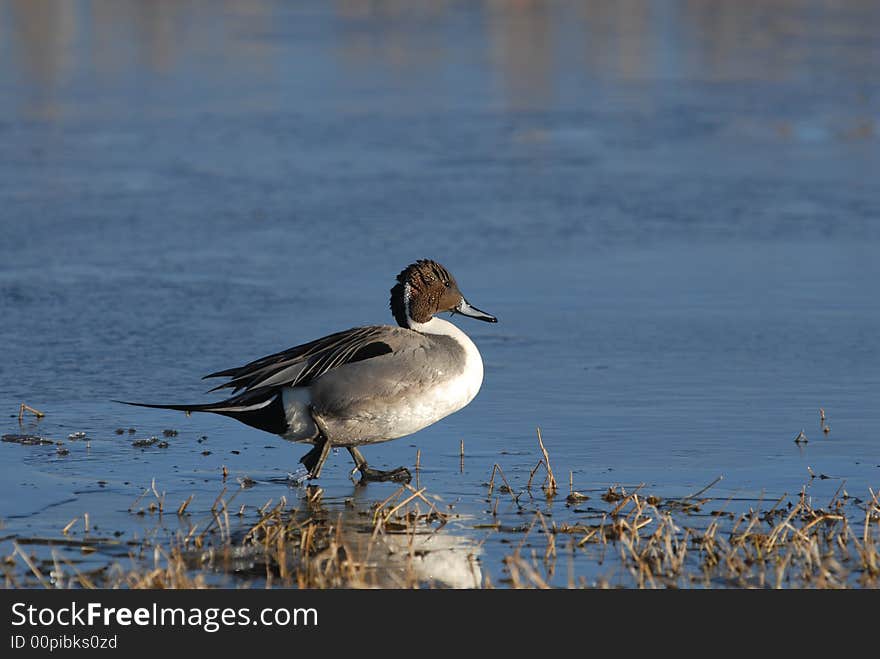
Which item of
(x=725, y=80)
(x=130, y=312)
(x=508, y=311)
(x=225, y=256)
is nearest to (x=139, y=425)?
(x=130, y=312)

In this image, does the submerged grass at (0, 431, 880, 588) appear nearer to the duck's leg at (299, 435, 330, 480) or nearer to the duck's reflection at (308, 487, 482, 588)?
the duck's reflection at (308, 487, 482, 588)

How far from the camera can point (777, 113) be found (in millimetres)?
14711

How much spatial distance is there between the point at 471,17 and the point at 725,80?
23.7ft

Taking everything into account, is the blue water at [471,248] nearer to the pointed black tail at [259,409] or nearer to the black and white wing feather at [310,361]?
the pointed black tail at [259,409]

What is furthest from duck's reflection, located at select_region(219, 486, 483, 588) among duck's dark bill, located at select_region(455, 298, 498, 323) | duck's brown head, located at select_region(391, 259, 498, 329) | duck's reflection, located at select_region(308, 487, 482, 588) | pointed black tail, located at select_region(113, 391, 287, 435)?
duck's dark bill, located at select_region(455, 298, 498, 323)

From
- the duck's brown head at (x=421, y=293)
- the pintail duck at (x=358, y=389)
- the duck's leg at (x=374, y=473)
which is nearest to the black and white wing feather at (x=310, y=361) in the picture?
the pintail duck at (x=358, y=389)

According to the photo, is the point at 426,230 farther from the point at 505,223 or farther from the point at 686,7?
the point at 686,7

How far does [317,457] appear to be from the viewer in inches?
219

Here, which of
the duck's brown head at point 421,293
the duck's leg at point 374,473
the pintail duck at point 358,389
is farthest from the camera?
the duck's brown head at point 421,293

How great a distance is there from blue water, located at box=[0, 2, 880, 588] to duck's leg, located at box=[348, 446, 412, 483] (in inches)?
2.7

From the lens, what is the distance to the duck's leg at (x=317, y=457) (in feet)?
18.2

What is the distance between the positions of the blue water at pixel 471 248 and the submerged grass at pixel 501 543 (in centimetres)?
12

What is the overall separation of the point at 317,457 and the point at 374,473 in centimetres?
23

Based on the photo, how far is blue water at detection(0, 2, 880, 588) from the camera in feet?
19.4
